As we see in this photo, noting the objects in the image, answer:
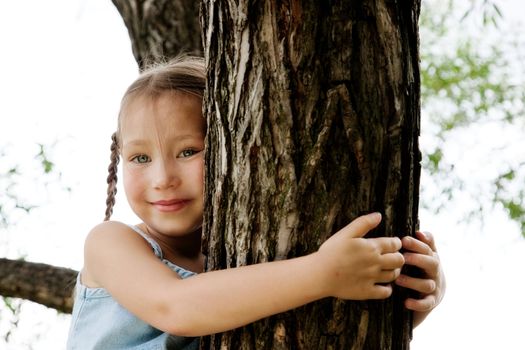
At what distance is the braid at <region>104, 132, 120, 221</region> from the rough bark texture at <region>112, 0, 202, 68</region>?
1.08 metres

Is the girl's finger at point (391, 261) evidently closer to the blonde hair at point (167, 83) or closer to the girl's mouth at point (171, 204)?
the girl's mouth at point (171, 204)

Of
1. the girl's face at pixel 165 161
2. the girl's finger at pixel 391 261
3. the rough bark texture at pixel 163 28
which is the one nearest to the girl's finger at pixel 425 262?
the girl's finger at pixel 391 261

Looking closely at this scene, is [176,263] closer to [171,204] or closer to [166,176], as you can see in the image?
[171,204]

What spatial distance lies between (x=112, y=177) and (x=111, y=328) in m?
0.65

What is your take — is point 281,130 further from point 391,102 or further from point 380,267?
point 380,267

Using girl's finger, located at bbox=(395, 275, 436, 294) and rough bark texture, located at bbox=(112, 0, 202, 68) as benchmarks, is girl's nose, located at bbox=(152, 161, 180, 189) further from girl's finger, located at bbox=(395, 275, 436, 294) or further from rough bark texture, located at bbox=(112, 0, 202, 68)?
rough bark texture, located at bbox=(112, 0, 202, 68)

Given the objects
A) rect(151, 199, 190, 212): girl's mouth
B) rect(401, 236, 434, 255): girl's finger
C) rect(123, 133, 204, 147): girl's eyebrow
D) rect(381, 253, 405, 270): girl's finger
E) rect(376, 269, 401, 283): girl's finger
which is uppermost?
rect(123, 133, 204, 147): girl's eyebrow

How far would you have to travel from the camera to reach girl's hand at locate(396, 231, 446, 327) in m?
1.86

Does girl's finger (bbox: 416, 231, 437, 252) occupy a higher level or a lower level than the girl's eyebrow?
lower

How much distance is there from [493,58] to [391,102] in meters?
5.01

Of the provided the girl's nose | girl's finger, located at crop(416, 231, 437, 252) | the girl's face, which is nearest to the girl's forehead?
the girl's face

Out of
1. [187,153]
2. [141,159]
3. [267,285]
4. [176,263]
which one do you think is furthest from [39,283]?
[267,285]

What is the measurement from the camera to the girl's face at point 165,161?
7.39 feet

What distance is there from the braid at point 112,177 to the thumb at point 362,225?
1.23 m
